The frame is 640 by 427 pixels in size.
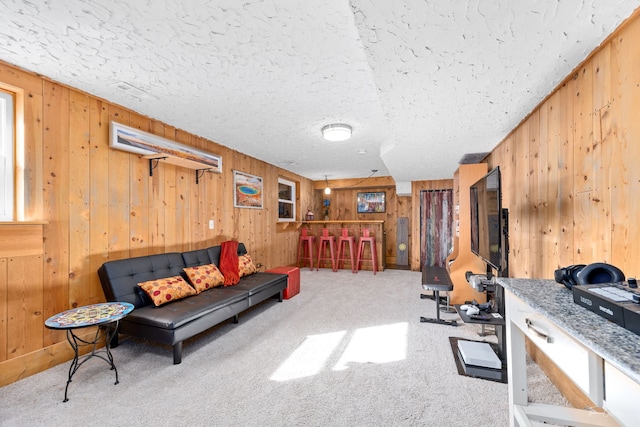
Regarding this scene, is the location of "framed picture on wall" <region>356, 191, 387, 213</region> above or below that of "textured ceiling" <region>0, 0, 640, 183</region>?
below

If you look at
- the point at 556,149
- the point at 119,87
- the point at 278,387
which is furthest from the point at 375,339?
the point at 119,87

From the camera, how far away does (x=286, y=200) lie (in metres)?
5.72

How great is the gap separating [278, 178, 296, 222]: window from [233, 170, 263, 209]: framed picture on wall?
833mm

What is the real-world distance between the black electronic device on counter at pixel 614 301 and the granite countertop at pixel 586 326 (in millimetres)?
17

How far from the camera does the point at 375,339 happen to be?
2521 millimetres

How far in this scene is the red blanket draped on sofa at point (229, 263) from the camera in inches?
125

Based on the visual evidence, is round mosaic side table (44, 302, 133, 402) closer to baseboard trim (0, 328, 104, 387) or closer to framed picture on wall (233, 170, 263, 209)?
baseboard trim (0, 328, 104, 387)

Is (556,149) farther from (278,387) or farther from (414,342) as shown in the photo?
(278,387)

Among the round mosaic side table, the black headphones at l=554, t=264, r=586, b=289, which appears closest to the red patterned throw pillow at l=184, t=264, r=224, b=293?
the round mosaic side table

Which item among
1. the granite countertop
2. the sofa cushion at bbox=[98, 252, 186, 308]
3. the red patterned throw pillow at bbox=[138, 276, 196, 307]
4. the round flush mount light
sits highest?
the round flush mount light

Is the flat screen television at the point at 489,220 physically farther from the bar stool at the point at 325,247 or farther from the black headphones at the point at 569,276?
the bar stool at the point at 325,247

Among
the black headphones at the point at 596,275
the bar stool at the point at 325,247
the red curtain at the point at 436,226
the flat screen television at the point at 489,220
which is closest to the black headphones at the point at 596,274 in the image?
the black headphones at the point at 596,275

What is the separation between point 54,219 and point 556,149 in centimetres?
369

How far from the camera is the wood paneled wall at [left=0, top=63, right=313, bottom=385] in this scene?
190cm
